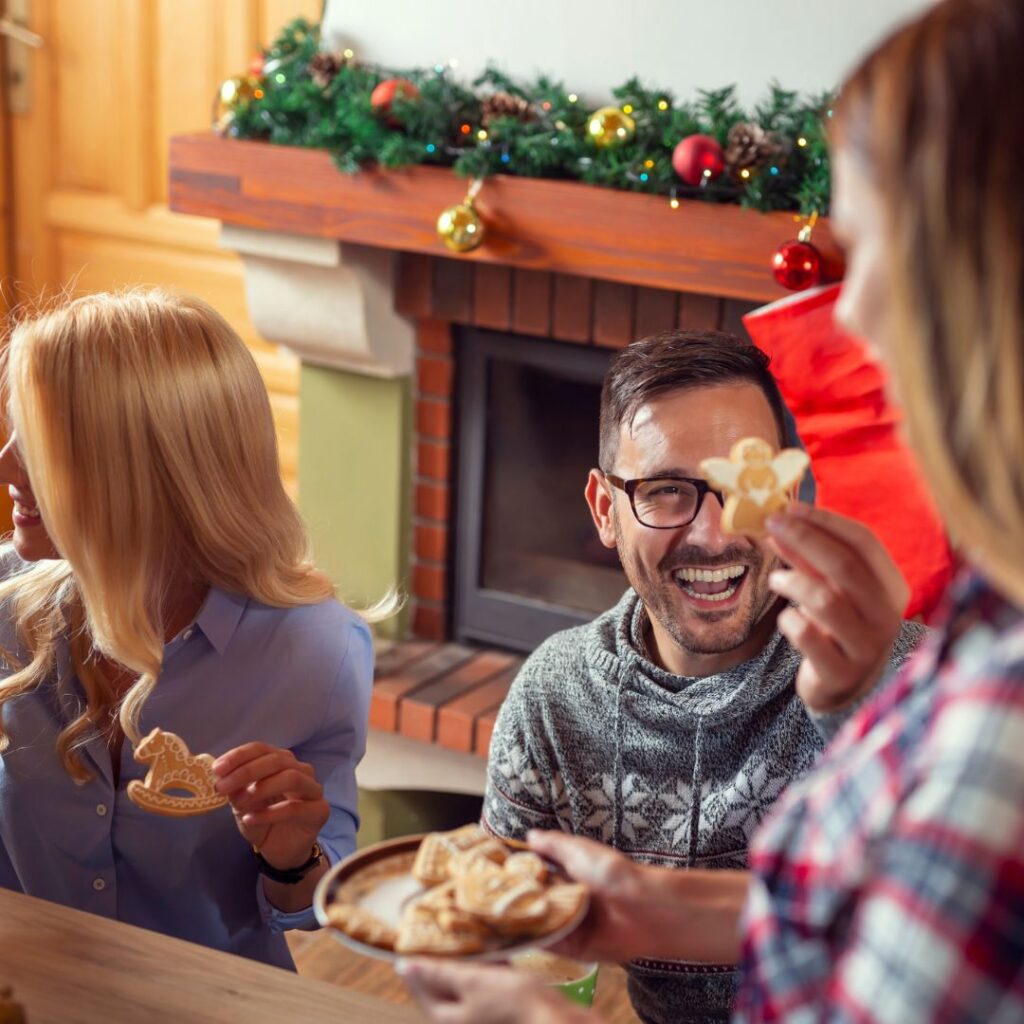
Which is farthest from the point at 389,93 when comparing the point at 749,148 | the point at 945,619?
the point at 945,619

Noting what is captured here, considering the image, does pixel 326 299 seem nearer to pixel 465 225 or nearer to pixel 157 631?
pixel 465 225

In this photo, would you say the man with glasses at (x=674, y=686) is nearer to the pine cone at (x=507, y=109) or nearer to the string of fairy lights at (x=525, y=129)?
the string of fairy lights at (x=525, y=129)

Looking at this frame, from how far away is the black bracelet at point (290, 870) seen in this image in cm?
140

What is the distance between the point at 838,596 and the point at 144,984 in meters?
0.60

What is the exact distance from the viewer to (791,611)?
1045mm

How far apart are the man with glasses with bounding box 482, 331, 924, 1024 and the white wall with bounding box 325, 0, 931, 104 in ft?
3.36

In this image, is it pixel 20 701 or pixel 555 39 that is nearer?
pixel 20 701

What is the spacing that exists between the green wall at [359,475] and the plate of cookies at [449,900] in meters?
1.98

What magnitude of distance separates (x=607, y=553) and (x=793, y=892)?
2.22m

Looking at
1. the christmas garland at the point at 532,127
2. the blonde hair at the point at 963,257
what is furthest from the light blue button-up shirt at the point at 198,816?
the christmas garland at the point at 532,127

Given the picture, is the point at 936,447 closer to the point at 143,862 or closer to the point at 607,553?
the point at 143,862

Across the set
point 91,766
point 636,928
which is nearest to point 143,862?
point 91,766

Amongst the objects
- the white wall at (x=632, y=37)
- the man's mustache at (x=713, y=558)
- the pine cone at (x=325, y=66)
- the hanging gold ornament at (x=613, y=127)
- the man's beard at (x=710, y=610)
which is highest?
the white wall at (x=632, y=37)

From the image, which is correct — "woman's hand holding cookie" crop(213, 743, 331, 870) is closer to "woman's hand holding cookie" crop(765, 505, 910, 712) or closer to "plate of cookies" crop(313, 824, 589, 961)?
"plate of cookies" crop(313, 824, 589, 961)
